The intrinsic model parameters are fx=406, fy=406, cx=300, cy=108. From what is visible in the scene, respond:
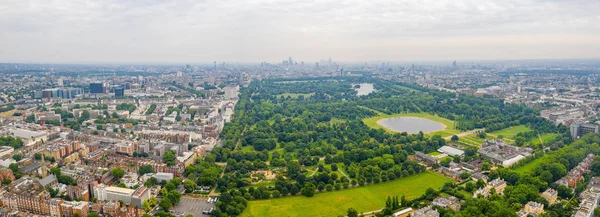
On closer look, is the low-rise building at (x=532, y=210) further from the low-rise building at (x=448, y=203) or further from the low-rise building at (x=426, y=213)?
the low-rise building at (x=426, y=213)

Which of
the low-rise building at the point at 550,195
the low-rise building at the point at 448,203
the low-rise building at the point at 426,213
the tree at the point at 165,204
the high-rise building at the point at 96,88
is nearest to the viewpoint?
the low-rise building at the point at 426,213

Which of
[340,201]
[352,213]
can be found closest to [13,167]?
[340,201]

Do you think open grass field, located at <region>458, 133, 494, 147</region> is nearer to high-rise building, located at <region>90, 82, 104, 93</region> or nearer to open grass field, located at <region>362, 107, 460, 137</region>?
open grass field, located at <region>362, 107, 460, 137</region>

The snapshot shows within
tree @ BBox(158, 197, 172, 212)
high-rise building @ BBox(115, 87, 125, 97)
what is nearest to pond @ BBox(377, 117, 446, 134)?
tree @ BBox(158, 197, 172, 212)

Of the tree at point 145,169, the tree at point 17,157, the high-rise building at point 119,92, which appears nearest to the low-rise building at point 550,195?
the tree at point 145,169

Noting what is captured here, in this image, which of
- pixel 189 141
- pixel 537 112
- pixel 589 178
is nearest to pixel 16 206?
pixel 189 141

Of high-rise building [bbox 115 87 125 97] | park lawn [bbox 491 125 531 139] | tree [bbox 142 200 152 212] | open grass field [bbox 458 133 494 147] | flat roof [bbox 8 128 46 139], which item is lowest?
tree [bbox 142 200 152 212]

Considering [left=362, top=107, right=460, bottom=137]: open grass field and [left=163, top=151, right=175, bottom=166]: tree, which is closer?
[left=163, top=151, right=175, bottom=166]: tree
